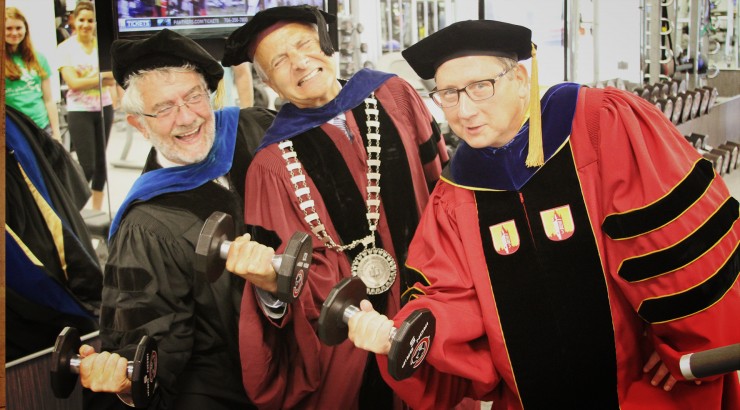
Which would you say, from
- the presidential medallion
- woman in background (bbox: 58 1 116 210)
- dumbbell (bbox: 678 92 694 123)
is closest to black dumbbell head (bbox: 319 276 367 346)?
the presidential medallion

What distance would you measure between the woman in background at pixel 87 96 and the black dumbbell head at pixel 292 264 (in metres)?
0.93

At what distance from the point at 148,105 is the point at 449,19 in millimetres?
2183

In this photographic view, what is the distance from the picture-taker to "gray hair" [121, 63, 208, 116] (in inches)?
103

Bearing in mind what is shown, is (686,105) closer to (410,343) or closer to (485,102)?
(485,102)

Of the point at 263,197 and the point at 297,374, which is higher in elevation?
the point at 263,197

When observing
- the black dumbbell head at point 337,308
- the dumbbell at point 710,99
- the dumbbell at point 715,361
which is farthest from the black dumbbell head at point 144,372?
the dumbbell at point 710,99

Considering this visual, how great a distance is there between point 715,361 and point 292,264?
114 cm

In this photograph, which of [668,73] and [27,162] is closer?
[27,162]

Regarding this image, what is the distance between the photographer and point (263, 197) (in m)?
2.77

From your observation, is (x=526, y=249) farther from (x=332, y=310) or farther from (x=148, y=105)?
(x=148, y=105)

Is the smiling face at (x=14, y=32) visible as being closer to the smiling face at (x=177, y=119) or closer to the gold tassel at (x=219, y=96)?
the smiling face at (x=177, y=119)

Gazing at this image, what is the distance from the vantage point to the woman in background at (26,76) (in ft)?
8.93

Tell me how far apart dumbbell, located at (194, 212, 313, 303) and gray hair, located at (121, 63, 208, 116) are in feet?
1.72

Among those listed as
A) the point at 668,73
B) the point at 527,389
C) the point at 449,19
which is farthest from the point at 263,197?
the point at 668,73
